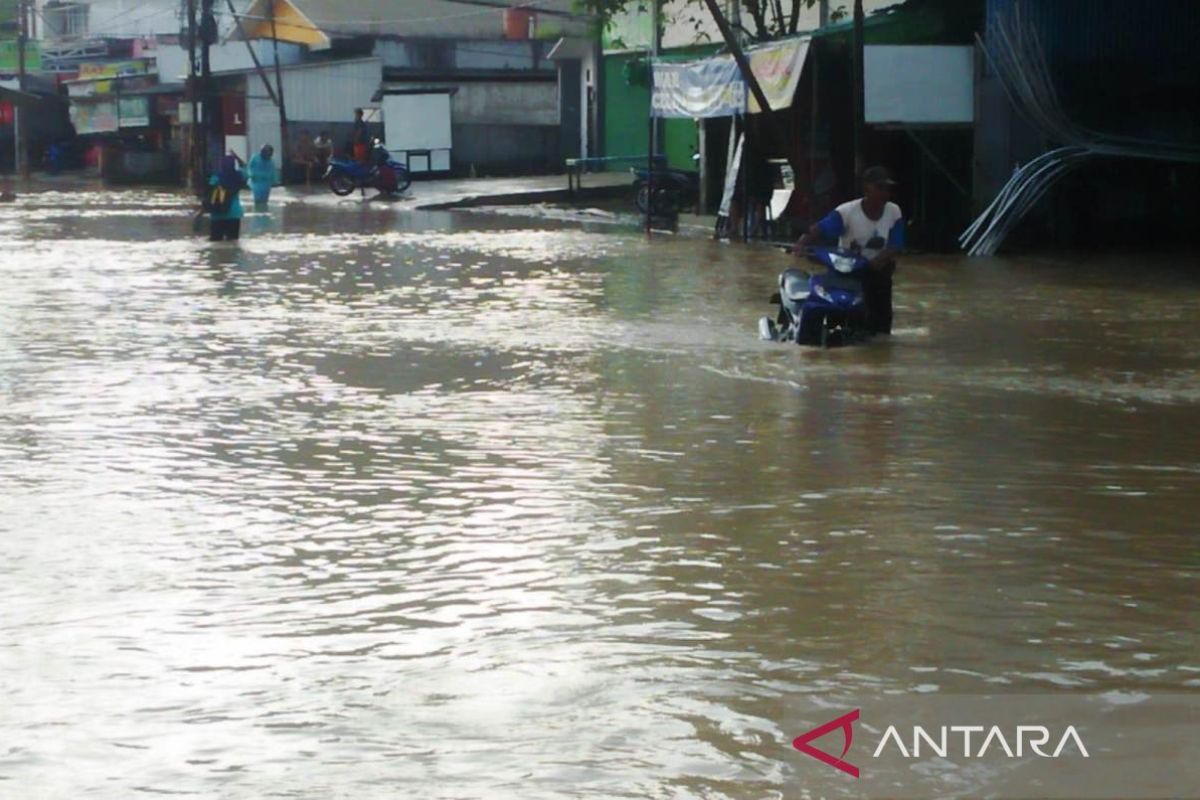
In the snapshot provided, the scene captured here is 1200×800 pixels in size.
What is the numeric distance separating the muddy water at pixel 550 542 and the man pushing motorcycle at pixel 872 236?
0.54 m

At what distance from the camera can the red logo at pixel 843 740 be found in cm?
457

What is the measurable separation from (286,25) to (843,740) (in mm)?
53082

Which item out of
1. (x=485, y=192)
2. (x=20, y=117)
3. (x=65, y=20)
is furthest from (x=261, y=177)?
(x=65, y=20)

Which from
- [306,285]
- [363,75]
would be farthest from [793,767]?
[363,75]

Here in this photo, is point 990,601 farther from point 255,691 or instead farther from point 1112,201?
point 1112,201

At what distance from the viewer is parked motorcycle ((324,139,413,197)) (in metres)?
42.2

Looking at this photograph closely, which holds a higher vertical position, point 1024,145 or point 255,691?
point 1024,145

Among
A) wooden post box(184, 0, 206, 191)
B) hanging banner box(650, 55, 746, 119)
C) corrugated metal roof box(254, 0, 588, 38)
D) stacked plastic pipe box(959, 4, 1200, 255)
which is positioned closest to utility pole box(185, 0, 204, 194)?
wooden post box(184, 0, 206, 191)

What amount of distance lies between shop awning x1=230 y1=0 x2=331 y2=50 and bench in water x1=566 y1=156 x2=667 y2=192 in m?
12.1

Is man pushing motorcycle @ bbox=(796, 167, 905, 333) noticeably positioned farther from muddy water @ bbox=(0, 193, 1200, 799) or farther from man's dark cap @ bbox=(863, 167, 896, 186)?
muddy water @ bbox=(0, 193, 1200, 799)

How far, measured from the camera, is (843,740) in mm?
4730

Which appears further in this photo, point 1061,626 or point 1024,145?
point 1024,145

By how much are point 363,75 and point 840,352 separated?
41384mm

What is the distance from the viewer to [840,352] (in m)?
13.4
